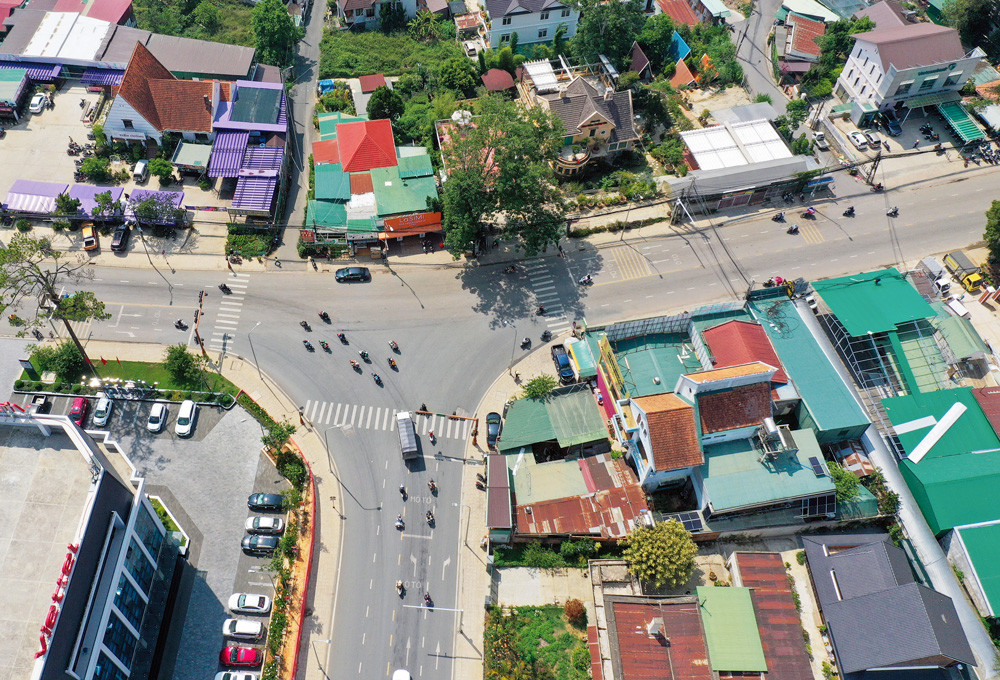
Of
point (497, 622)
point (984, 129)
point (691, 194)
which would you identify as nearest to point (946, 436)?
point (691, 194)

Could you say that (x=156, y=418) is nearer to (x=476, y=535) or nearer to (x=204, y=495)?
(x=204, y=495)

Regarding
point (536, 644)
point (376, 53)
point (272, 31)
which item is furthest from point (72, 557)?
point (376, 53)

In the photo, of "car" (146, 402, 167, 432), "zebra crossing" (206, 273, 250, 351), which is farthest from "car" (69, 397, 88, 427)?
"zebra crossing" (206, 273, 250, 351)

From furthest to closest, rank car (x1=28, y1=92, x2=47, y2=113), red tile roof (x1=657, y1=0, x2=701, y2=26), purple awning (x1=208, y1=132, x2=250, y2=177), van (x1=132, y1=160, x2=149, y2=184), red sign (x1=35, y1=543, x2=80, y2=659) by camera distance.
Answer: red tile roof (x1=657, y1=0, x2=701, y2=26) < car (x1=28, y1=92, x2=47, y2=113) < van (x1=132, y1=160, x2=149, y2=184) < purple awning (x1=208, y1=132, x2=250, y2=177) < red sign (x1=35, y1=543, x2=80, y2=659)

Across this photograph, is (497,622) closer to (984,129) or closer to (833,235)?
(833,235)

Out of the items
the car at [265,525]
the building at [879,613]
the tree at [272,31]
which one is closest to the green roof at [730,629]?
the building at [879,613]

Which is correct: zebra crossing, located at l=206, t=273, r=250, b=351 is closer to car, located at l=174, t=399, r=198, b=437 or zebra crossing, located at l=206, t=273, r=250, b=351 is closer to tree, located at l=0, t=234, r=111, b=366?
car, located at l=174, t=399, r=198, b=437

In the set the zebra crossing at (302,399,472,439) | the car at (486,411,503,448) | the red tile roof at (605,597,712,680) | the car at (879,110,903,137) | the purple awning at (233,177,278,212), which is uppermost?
the car at (879,110,903,137)
